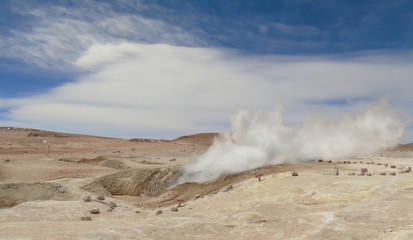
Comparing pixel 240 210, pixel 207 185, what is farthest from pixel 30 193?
pixel 240 210

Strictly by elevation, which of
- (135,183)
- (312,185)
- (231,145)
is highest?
(231,145)

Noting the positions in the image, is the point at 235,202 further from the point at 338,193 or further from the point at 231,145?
the point at 231,145

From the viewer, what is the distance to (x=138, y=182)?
87.4ft

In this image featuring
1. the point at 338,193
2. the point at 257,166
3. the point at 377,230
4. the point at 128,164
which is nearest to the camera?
the point at 377,230

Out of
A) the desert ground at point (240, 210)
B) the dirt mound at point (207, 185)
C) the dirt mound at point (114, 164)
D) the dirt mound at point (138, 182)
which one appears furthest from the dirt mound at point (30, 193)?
the dirt mound at point (114, 164)

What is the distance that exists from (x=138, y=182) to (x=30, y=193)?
8.29 metres

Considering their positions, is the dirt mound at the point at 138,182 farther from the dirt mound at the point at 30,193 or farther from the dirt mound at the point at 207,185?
the dirt mound at the point at 207,185

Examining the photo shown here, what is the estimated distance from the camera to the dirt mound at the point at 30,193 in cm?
2058

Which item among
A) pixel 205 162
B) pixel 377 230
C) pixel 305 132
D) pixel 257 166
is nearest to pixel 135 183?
pixel 205 162

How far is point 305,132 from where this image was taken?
3284 cm

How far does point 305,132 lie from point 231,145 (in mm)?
10352

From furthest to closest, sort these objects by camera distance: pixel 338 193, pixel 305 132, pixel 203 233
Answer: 1. pixel 305 132
2. pixel 338 193
3. pixel 203 233

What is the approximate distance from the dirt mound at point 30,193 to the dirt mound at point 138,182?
3146 millimetres

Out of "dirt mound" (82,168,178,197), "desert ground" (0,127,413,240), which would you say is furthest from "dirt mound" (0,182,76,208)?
"dirt mound" (82,168,178,197)
